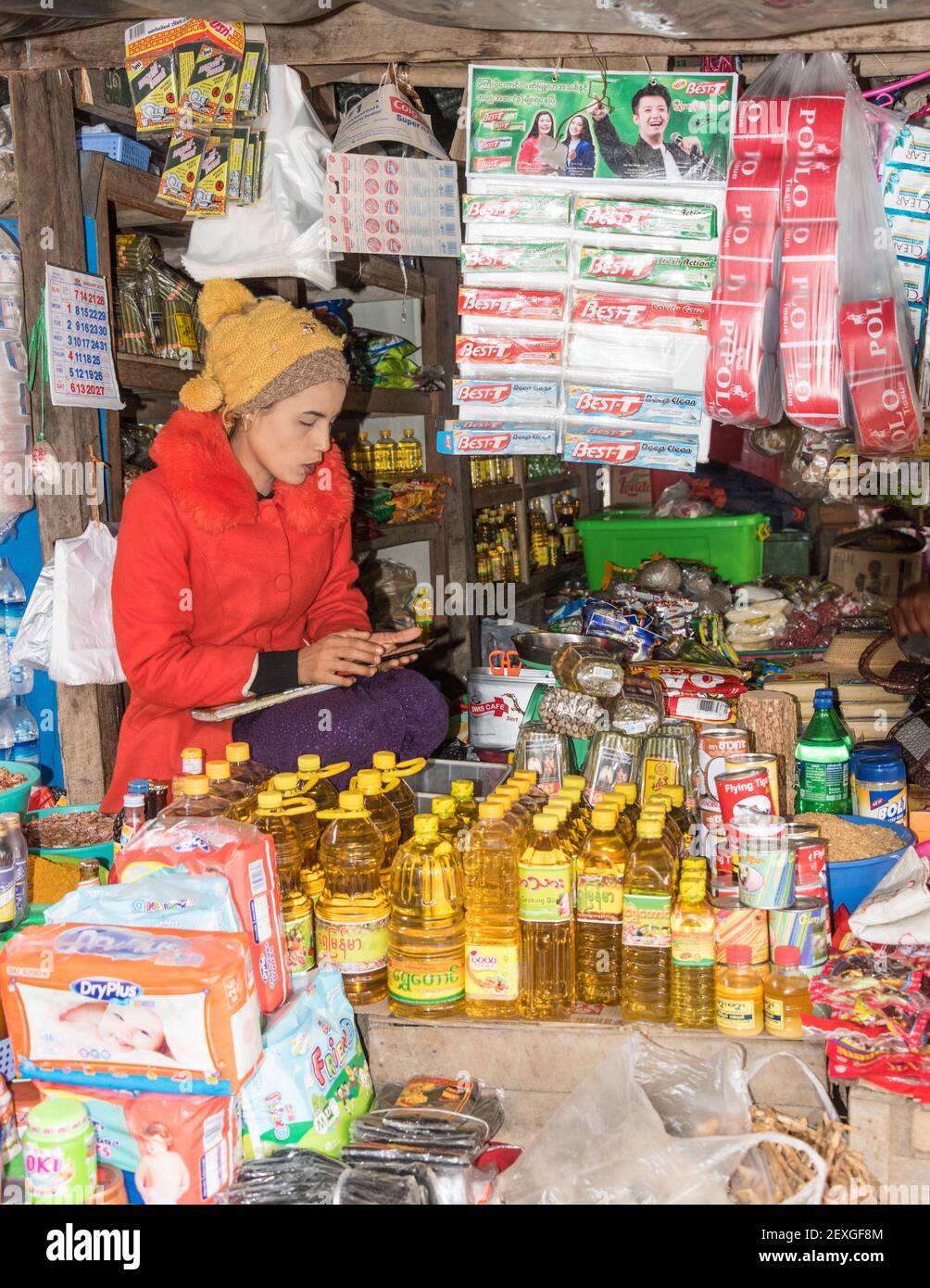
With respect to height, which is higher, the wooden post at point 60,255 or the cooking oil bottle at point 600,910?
the wooden post at point 60,255

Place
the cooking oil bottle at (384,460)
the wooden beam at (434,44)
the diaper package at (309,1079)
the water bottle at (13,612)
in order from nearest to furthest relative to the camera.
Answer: the diaper package at (309,1079)
the wooden beam at (434,44)
the water bottle at (13,612)
the cooking oil bottle at (384,460)

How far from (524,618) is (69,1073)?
4.69 metres

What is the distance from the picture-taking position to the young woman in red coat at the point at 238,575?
311 cm

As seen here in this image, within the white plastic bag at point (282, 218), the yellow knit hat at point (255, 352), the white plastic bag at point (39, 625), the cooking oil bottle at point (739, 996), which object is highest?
the white plastic bag at point (282, 218)

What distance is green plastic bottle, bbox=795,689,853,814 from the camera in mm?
2850

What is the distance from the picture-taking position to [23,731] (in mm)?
3807

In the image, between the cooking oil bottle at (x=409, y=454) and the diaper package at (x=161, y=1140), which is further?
the cooking oil bottle at (x=409, y=454)

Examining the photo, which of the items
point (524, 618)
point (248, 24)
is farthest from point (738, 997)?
point (524, 618)

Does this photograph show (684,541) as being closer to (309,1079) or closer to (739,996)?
(739,996)

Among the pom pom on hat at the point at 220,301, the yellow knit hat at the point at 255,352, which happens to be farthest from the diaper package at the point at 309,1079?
the pom pom on hat at the point at 220,301

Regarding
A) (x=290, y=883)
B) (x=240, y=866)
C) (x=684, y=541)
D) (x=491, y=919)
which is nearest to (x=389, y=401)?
(x=684, y=541)

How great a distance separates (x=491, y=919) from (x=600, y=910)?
23 cm

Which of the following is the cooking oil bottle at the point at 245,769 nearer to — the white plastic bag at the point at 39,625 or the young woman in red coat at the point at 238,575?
the young woman in red coat at the point at 238,575

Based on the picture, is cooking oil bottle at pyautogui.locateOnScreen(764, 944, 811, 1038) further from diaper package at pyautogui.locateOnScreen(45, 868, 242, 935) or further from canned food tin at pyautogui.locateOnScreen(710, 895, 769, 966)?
diaper package at pyautogui.locateOnScreen(45, 868, 242, 935)
